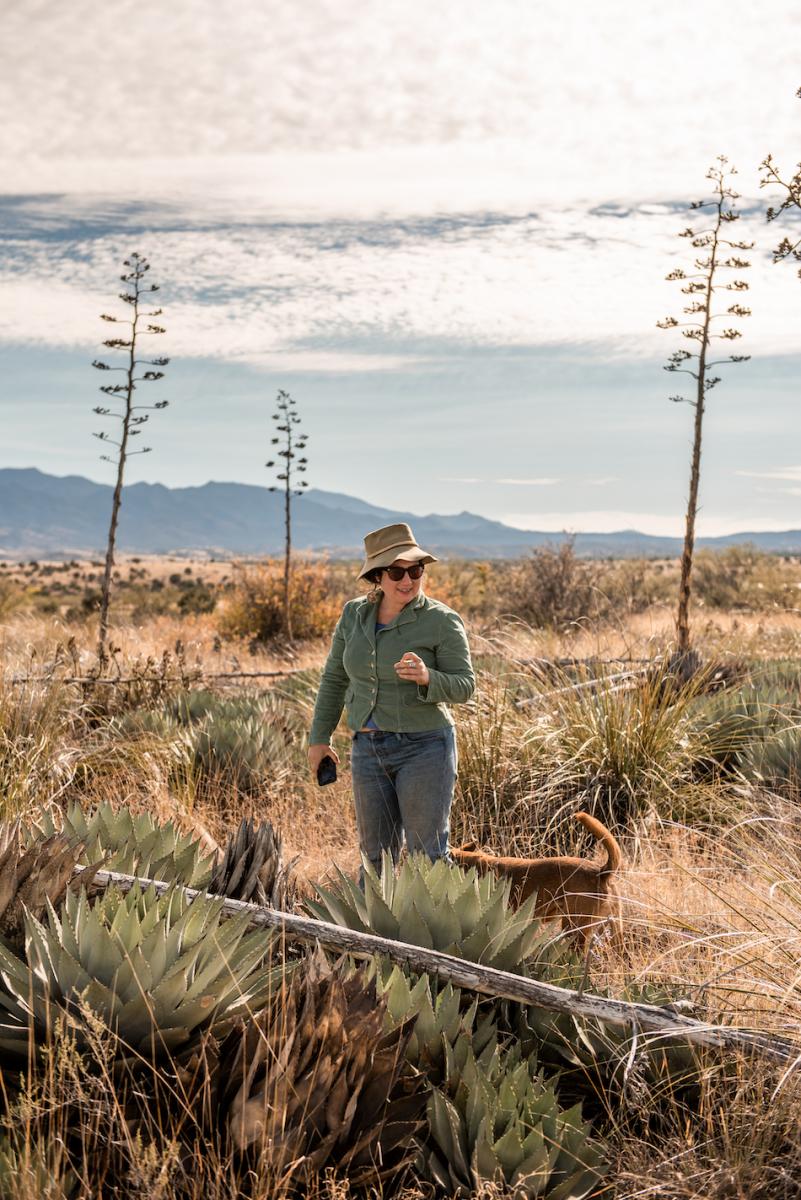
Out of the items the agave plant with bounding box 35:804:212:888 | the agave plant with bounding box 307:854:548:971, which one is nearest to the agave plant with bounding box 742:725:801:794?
the agave plant with bounding box 307:854:548:971

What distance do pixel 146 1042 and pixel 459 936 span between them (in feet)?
3.96

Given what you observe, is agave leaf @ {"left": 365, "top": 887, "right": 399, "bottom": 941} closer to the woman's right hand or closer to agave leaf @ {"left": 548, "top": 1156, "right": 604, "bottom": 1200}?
agave leaf @ {"left": 548, "top": 1156, "right": 604, "bottom": 1200}

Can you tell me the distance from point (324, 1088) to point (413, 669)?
7.17 ft

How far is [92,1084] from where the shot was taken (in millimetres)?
2494

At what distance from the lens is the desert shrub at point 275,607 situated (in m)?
19.1

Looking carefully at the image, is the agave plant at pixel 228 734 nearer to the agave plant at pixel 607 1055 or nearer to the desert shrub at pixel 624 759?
the desert shrub at pixel 624 759

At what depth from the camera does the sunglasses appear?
15.8 ft

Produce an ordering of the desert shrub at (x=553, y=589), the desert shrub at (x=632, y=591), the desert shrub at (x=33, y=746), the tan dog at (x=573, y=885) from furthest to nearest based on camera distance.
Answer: the desert shrub at (x=632, y=591) → the desert shrub at (x=553, y=589) → the desert shrub at (x=33, y=746) → the tan dog at (x=573, y=885)

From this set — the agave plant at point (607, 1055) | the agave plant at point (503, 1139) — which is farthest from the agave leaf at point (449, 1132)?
the agave plant at point (607, 1055)

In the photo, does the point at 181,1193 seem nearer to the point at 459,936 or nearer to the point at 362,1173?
the point at 362,1173

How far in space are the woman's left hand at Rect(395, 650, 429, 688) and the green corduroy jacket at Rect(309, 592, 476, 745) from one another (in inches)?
5.5

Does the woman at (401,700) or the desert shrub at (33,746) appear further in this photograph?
the desert shrub at (33,746)

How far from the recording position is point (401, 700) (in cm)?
484

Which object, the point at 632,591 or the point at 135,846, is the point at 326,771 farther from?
the point at 632,591
